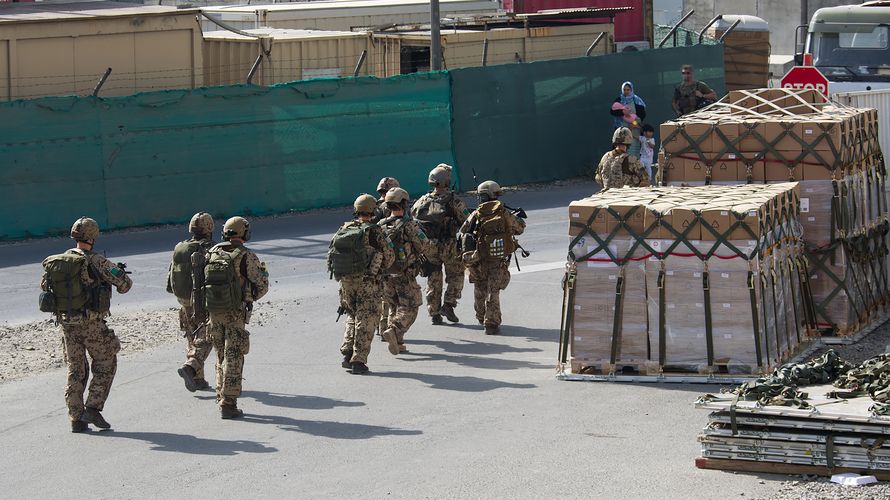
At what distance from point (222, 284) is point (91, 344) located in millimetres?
1221

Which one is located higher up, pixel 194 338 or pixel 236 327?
pixel 236 327

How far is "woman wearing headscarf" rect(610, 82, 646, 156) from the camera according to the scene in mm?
25047

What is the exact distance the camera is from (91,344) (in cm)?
1203

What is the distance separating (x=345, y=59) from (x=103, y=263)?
17.4 m

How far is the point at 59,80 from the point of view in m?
24.6

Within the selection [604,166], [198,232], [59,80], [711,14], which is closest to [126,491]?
[198,232]

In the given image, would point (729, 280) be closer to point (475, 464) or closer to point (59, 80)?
point (475, 464)

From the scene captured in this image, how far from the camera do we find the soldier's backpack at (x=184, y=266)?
12.8 metres

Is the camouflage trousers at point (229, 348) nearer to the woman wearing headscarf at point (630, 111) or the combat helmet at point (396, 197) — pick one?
the combat helmet at point (396, 197)

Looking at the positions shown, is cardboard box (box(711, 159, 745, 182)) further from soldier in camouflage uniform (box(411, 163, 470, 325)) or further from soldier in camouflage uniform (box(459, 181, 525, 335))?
soldier in camouflage uniform (box(411, 163, 470, 325))

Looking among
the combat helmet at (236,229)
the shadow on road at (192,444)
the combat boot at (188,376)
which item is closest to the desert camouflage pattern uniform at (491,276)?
the combat helmet at (236,229)

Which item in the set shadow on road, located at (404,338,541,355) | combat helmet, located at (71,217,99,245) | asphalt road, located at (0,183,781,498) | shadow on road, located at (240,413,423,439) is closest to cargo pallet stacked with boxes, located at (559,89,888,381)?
asphalt road, located at (0,183,781,498)

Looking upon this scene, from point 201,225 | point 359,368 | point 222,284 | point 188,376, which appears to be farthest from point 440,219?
point 222,284

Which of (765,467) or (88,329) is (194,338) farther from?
(765,467)
